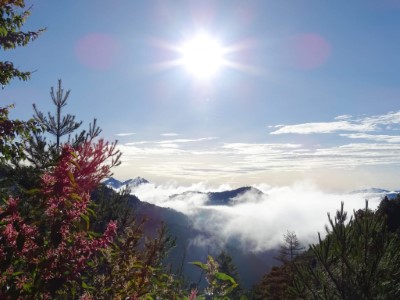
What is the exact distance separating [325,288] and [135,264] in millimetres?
4906

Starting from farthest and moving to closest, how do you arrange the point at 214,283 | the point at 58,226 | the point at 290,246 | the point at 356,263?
the point at 290,246 → the point at 356,263 → the point at 214,283 → the point at 58,226

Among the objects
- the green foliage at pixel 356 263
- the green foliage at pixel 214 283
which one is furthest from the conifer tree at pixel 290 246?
the green foliage at pixel 214 283

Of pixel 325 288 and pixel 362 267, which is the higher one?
pixel 362 267

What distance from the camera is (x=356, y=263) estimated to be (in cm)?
716

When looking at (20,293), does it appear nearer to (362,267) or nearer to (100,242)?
(100,242)

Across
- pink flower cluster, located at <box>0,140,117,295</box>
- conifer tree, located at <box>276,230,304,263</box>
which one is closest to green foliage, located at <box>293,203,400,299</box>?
pink flower cluster, located at <box>0,140,117,295</box>

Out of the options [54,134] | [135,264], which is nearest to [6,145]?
[135,264]

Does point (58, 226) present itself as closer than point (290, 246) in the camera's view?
Yes

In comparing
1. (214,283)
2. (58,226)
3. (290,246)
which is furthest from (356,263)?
(290,246)

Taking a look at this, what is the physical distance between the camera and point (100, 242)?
2895 millimetres

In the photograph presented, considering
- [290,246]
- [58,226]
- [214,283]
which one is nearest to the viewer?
[58,226]

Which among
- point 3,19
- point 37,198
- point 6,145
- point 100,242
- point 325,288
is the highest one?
point 3,19

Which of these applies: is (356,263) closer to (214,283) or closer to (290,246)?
(214,283)

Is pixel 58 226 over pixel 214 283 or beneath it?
over
